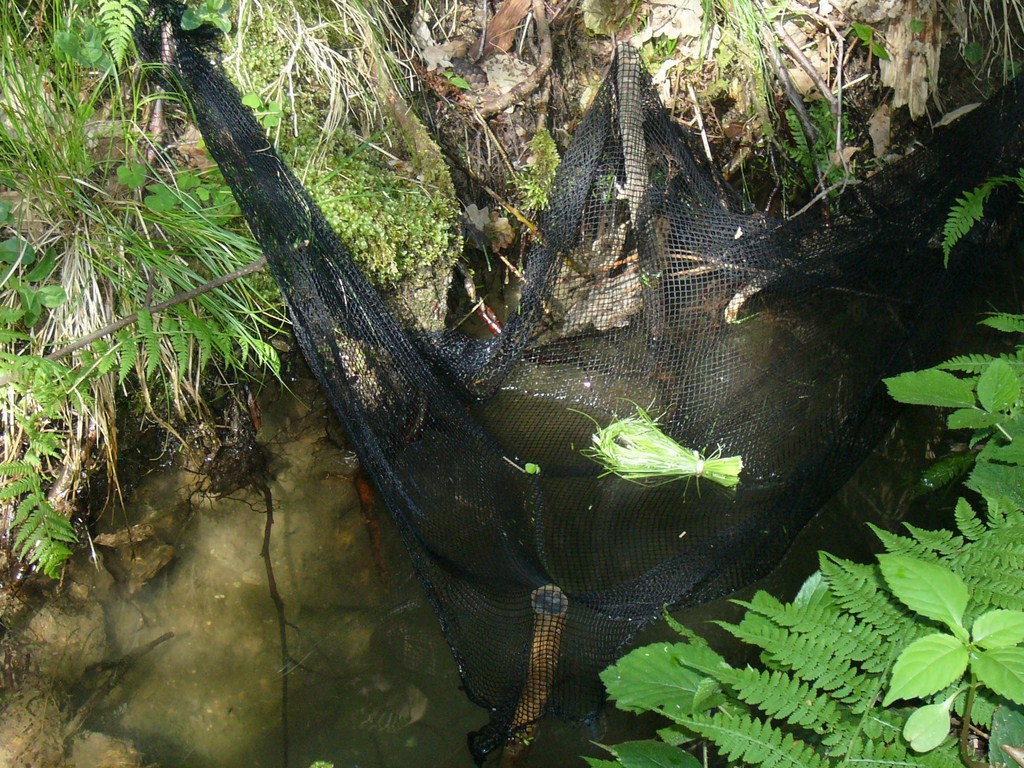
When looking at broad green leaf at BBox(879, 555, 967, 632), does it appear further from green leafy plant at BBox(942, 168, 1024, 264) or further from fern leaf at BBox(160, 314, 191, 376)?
fern leaf at BBox(160, 314, 191, 376)

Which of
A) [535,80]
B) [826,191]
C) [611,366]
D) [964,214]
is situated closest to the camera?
[964,214]

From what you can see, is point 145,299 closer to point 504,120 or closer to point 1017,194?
point 504,120

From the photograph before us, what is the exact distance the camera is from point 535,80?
143 inches

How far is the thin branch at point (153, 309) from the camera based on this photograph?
283 cm

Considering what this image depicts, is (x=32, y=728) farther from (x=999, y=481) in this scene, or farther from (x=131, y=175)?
(x=999, y=481)

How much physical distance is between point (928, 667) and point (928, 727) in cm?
26

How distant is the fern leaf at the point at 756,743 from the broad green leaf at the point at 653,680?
37 cm

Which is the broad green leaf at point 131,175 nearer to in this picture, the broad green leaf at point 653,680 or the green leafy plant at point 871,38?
the broad green leaf at point 653,680

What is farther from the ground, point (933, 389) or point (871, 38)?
point (871, 38)

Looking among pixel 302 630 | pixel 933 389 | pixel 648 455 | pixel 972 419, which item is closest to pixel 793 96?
pixel 933 389

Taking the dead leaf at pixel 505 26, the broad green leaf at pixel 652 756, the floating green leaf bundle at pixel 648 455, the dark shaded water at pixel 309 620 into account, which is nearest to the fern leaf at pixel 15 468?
the dark shaded water at pixel 309 620

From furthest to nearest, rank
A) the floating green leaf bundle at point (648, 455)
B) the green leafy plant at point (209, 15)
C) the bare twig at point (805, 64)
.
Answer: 1. the bare twig at point (805, 64)
2. the floating green leaf bundle at point (648, 455)
3. the green leafy plant at point (209, 15)

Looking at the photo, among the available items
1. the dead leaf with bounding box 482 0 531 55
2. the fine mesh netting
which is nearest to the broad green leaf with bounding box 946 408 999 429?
the fine mesh netting

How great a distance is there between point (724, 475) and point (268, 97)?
2269 millimetres
